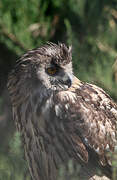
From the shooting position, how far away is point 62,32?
6004 millimetres

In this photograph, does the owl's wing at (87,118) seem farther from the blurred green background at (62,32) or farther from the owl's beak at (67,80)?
the blurred green background at (62,32)

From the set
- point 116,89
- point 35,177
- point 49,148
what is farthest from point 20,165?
point 116,89

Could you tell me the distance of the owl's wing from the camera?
3.49 m

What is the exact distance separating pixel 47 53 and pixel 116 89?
5.67ft

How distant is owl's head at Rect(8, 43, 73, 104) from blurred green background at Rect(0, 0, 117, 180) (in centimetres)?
141

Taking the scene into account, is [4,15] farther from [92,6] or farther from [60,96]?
[60,96]

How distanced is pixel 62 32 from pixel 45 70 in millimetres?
2600

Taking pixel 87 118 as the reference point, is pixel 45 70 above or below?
above

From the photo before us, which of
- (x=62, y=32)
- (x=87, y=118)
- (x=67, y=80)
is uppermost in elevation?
(x=62, y=32)

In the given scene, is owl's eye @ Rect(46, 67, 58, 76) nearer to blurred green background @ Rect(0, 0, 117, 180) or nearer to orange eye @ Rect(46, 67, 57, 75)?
orange eye @ Rect(46, 67, 57, 75)

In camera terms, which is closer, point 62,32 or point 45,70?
point 45,70

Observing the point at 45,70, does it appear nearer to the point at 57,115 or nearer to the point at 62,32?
the point at 57,115

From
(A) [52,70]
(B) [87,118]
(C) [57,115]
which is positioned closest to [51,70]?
(A) [52,70]

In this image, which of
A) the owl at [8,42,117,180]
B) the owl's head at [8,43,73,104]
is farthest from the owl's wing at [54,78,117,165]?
the owl's head at [8,43,73,104]
